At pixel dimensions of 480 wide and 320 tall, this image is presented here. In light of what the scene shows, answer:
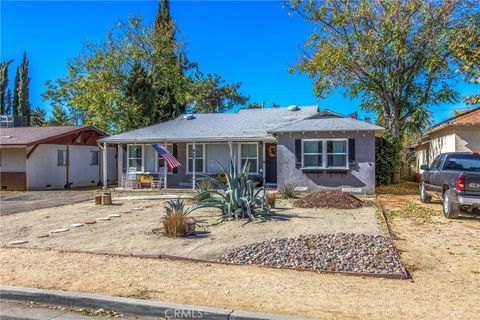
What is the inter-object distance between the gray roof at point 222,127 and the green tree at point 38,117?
31.0 metres

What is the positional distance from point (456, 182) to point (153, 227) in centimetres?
804

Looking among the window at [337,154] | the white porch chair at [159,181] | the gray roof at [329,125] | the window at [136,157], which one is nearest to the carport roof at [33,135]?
the window at [136,157]

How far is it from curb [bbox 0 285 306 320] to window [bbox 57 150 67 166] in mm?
20462

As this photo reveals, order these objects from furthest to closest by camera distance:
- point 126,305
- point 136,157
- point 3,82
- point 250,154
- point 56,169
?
point 3,82, point 56,169, point 136,157, point 250,154, point 126,305

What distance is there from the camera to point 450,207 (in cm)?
1068

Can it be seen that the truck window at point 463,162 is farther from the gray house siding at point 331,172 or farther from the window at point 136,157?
the window at point 136,157

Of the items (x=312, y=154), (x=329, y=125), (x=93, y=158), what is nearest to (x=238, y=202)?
(x=312, y=154)

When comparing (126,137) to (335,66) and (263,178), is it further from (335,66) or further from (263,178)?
(335,66)

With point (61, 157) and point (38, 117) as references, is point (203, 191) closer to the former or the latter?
point (61, 157)

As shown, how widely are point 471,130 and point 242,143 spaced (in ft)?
34.4

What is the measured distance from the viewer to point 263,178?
62.7 feet

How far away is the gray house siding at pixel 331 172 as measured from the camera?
16.8 meters

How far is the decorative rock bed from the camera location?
6.11 m

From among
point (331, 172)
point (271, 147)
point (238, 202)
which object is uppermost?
point (271, 147)
